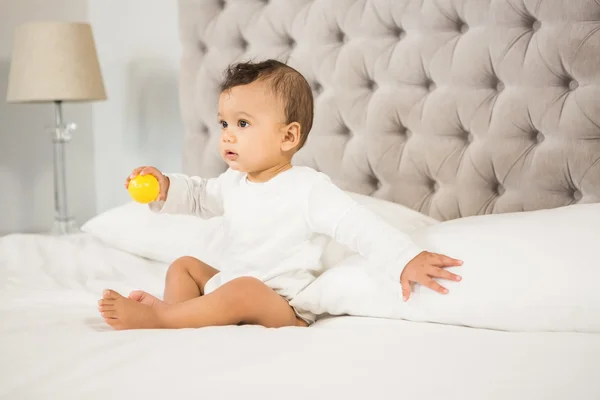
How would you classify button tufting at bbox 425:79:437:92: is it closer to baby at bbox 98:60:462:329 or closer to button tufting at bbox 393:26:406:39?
button tufting at bbox 393:26:406:39

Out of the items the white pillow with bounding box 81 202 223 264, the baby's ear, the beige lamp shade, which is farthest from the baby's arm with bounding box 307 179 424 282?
the beige lamp shade

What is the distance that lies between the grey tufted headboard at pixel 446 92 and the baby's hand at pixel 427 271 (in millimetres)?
577

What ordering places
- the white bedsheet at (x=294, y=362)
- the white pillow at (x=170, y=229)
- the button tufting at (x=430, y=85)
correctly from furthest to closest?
the button tufting at (x=430, y=85)
the white pillow at (x=170, y=229)
the white bedsheet at (x=294, y=362)

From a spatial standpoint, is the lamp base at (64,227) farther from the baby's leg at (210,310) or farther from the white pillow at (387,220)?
the baby's leg at (210,310)

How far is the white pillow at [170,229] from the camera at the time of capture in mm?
1737

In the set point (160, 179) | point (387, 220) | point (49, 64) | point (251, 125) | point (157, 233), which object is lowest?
point (157, 233)

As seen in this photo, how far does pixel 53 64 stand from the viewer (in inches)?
98.5

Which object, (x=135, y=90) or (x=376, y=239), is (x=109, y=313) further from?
(x=135, y=90)

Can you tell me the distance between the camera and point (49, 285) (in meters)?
1.67

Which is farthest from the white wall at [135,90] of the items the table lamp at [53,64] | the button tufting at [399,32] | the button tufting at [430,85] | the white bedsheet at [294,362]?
the white bedsheet at [294,362]

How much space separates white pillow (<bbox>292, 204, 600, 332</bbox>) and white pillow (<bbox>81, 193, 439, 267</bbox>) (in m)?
0.36

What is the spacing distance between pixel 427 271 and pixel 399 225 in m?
0.44

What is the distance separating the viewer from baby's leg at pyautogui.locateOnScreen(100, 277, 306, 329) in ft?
4.02

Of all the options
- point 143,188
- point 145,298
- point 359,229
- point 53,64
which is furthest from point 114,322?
point 53,64
